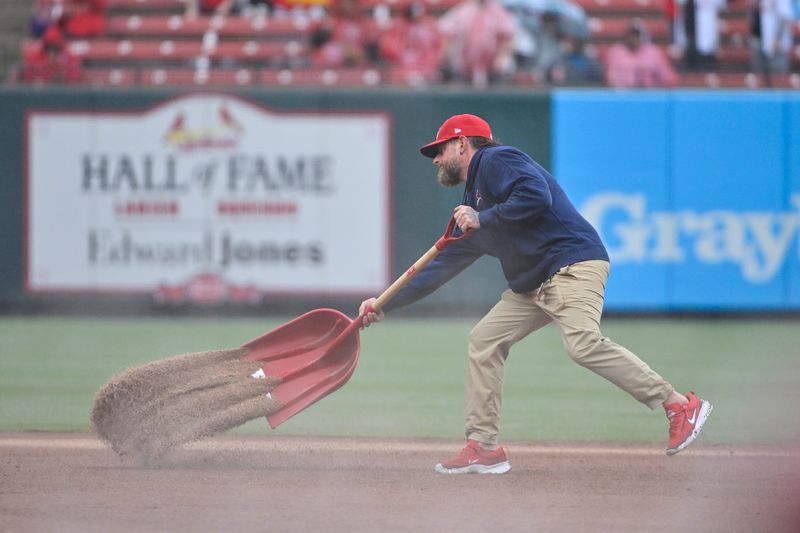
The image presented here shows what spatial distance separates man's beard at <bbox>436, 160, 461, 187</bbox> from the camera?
23.3 feet

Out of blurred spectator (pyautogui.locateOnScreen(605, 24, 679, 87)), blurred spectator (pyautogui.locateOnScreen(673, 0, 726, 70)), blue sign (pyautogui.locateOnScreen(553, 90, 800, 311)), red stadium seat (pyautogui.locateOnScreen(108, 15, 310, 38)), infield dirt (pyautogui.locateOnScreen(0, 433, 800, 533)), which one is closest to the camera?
infield dirt (pyautogui.locateOnScreen(0, 433, 800, 533))

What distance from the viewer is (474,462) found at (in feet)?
23.3

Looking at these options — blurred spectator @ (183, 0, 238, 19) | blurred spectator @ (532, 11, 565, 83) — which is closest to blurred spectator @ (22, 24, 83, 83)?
blurred spectator @ (183, 0, 238, 19)

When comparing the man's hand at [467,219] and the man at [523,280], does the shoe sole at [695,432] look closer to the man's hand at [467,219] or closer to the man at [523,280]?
the man at [523,280]

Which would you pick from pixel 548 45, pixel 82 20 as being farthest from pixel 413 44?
pixel 82 20

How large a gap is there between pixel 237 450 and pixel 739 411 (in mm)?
3966

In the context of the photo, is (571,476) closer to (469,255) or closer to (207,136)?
(469,255)

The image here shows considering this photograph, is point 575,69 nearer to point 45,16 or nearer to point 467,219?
point 45,16

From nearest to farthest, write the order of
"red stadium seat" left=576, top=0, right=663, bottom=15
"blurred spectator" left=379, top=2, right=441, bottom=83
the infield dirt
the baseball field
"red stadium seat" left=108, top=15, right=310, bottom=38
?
1. the infield dirt
2. the baseball field
3. "blurred spectator" left=379, top=2, right=441, bottom=83
4. "red stadium seat" left=108, top=15, right=310, bottom=38
5. "red stadium seat" left=576, top=0, right=663, bottom=15

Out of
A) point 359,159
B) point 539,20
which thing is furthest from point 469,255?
point 539,20

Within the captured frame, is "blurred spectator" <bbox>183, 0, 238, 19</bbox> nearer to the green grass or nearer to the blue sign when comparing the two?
the green grass

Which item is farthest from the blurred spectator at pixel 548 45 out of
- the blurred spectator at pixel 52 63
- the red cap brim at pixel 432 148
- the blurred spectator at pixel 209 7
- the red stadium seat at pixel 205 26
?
the red cap brim at pixel 432 148

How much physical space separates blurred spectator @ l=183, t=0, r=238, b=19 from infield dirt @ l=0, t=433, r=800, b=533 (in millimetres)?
11573

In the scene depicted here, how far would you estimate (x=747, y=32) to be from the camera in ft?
59.5
